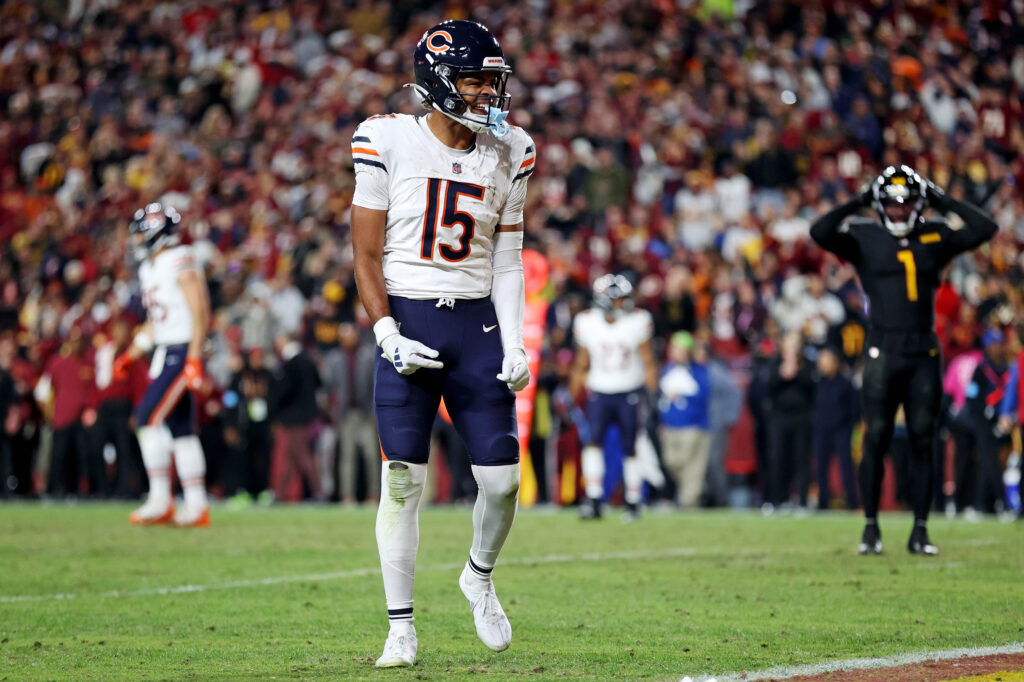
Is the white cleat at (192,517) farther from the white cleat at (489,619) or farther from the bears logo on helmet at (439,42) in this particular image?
the bears logo on helmet at (439,42)

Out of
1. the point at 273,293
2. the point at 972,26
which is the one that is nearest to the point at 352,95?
the point at 273,293

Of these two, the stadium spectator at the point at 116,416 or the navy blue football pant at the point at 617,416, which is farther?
the stadium spectator at the point at 116,416

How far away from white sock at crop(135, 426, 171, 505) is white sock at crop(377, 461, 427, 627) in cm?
729

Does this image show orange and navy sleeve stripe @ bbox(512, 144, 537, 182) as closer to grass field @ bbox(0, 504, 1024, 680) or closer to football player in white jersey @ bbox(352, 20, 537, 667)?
football player in white jersey @ bbox(352, 20, 537, 667)

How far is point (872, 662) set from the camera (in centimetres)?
543

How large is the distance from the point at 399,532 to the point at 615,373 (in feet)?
31.5

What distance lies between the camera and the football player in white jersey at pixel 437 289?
18.4ft

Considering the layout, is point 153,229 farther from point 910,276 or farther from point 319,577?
point 910,276

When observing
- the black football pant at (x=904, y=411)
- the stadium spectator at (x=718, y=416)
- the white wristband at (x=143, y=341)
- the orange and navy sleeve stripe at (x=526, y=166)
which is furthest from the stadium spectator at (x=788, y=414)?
the orange and navy sleeve stripe at (x=526, y=166)

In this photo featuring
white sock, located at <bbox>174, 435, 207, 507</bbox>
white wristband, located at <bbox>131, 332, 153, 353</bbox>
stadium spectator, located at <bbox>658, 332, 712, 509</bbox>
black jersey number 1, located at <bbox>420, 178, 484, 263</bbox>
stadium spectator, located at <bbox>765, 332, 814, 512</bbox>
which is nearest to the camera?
black jersey number 1, located at <bbox>420, 178, 484, 263</bbox>

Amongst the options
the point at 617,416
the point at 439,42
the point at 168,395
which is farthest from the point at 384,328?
the point at 617,416

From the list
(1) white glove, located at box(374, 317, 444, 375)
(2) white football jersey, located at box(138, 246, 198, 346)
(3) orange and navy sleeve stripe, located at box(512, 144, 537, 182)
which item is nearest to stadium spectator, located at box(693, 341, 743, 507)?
(2) white football jersey, located at box(138, 246, 198, 346)

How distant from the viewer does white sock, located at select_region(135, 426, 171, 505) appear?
12.6 m

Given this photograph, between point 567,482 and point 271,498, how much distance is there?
395cm
